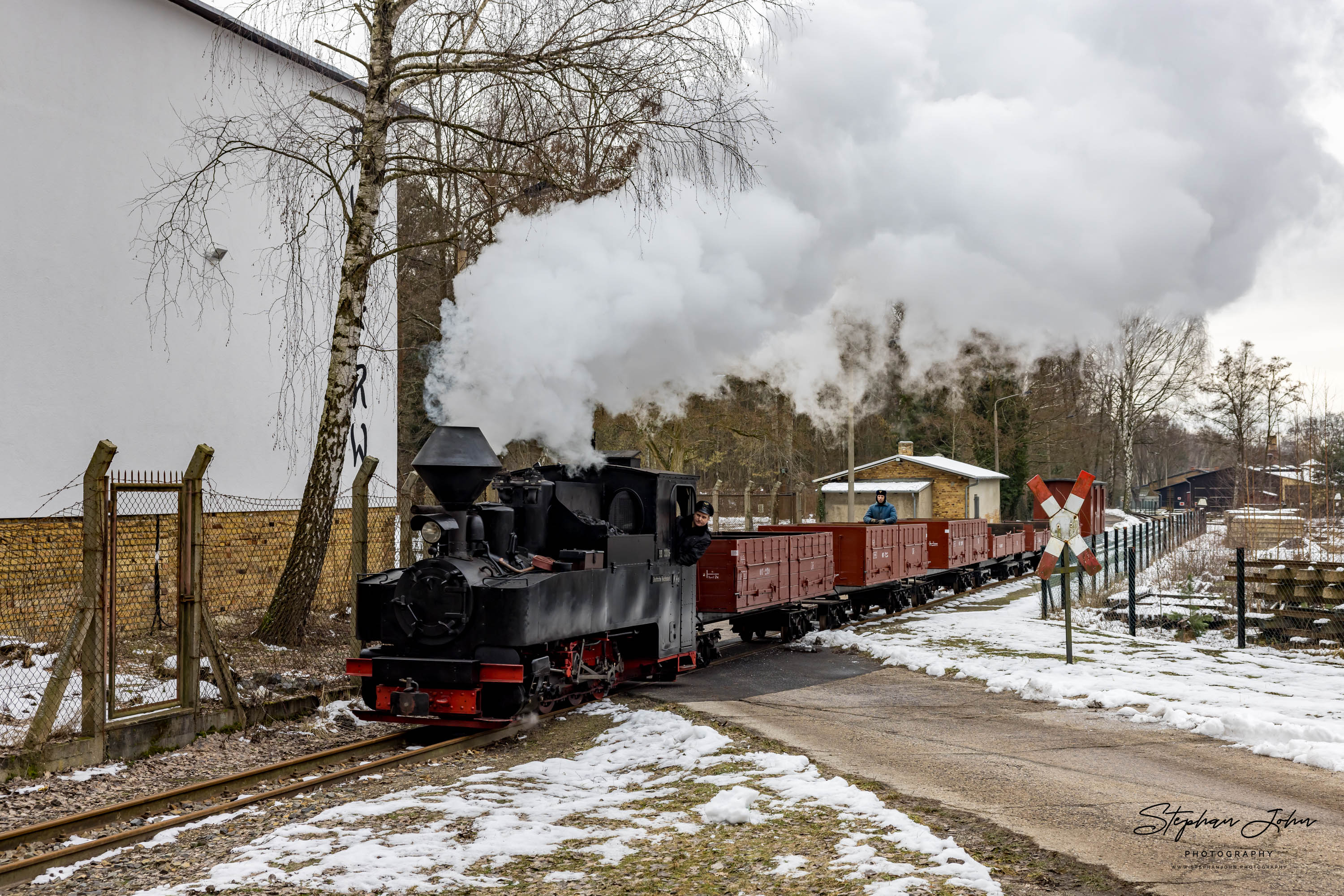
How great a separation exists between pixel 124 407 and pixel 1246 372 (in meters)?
43.5

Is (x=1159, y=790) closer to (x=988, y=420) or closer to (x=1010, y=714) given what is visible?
(x=1010, y=714)

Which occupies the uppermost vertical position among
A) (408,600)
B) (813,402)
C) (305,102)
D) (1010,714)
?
(305,102)

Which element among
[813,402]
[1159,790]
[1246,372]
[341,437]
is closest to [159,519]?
[341,437]

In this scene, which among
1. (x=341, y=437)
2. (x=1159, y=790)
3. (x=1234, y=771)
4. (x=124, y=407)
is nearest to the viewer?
(x=1159, y=790)

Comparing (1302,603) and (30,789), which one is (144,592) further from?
(1302,603)

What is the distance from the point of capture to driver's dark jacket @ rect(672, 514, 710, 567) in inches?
415

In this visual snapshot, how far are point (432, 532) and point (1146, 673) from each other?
23.7 feet

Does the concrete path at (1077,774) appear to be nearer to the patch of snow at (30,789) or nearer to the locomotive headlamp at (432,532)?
the locomotive headlamp at (432,532)

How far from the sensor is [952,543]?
68.3 ft

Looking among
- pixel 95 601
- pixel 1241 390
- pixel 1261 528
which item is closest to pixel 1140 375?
pixel 1241 390

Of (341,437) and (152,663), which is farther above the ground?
(341,437)

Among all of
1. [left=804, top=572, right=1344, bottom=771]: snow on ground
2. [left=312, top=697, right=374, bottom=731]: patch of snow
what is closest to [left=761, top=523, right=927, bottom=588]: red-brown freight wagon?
[left=804, top=572, right=1344, bottom=771]: snow on ground

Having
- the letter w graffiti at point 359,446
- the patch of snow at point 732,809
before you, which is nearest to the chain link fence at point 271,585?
the letter w graffiti at point 359,446

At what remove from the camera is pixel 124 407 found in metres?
12.3
